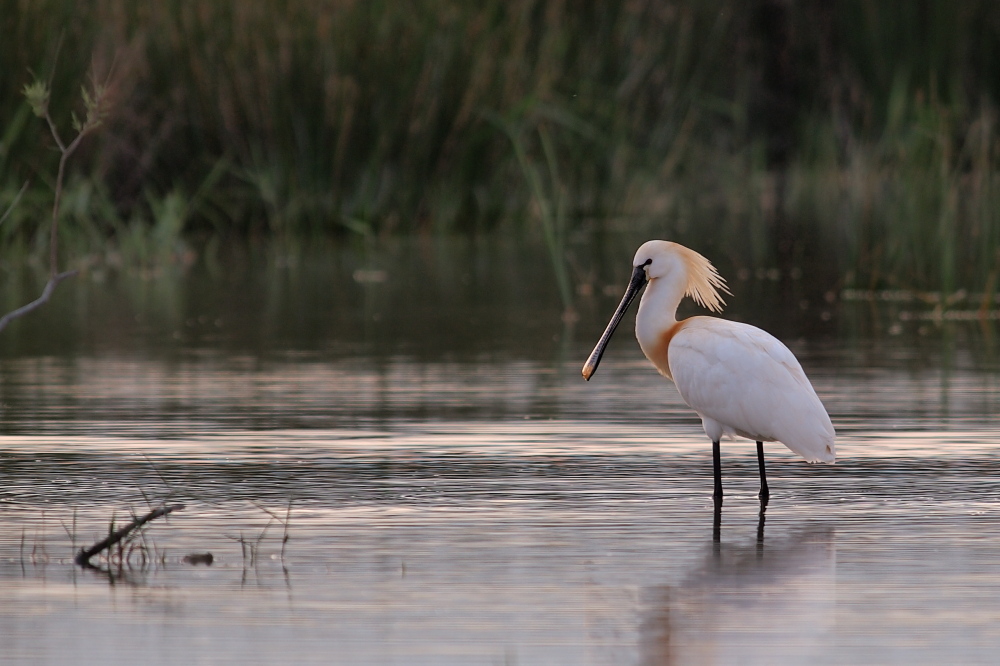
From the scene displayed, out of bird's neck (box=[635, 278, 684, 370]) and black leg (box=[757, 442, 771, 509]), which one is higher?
bird's neck (box=[635, 278, 684, 370])

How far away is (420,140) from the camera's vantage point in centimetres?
1727

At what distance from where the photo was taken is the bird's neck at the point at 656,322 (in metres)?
7.62

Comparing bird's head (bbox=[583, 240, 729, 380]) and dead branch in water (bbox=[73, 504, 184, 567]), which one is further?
bird's head (bbox=[583, 240, 729, 380])

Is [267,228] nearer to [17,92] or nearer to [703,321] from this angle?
[17,92]

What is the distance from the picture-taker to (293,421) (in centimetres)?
822

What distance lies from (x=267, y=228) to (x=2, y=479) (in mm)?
10707

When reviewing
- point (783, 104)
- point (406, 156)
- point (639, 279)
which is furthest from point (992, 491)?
point (783, 104)

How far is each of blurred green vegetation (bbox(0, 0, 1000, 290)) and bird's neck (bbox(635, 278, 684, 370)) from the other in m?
4.64

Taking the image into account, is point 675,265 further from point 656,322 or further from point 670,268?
point 656,322

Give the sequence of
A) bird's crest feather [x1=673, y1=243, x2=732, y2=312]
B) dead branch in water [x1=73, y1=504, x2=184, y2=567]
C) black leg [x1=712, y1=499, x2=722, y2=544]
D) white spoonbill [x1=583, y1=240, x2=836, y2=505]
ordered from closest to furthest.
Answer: dead branch in water [x1=73, y1=504, x2=184, y2=567] < black leg [x1=712, y1=499, x2=722, y2=544] < white spoonbill [x1=583, y1=240, x2=836, y2=505] < bird's crest feather [x1=673, y1=243, x2=732, y2=312]

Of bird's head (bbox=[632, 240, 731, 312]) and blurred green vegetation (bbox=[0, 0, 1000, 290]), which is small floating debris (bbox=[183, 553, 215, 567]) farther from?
blurred green vegetation (bbox=[0, 0, 1000, 290])

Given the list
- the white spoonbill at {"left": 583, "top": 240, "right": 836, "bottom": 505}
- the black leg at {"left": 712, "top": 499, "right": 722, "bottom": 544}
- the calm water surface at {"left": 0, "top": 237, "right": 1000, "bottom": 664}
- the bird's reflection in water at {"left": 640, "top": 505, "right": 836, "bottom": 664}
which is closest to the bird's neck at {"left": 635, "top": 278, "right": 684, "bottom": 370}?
the white spoonbill at {"left": 583, "top": 240, "right": 836, "bottom": 505}

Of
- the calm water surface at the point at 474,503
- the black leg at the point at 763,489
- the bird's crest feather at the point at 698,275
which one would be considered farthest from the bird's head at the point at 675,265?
the black leg at the point at 763,489

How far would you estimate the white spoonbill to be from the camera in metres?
6.64
